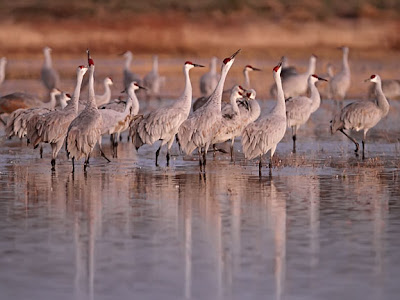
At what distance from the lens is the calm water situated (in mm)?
7684

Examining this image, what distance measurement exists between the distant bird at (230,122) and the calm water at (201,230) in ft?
1.38

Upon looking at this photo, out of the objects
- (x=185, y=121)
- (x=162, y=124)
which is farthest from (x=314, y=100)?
(x=185, y=121)

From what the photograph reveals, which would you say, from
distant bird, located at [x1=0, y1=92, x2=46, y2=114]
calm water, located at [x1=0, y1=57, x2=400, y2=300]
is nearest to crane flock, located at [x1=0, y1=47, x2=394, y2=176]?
calm water, located at [x1=0, y1=57, x2=400, y2=300]

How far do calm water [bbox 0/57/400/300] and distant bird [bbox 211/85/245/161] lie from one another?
421mm

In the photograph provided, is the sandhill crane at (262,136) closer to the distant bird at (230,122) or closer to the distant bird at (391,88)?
the distant bird at (230,122)

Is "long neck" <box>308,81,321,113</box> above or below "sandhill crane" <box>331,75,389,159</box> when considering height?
above

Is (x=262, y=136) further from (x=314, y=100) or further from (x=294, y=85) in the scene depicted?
(x=294, y=85)

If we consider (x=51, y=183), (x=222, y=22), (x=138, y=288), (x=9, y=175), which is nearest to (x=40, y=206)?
(x=51, y=183)

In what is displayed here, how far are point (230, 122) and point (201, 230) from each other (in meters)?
5.82

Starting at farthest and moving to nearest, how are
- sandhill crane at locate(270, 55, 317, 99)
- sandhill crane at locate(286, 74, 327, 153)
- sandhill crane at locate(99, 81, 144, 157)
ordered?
1. sandhill crane at locate(270, 55, 317, 99)
2. sandhill crane at locate(286, 74, 327, 153)
3. sandhill crane at locate(99, 81, 144, 157)

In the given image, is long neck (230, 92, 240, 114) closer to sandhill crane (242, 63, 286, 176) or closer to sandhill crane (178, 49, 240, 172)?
sandhill crane (178, 49, 240, 172)

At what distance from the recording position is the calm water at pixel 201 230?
303 inches

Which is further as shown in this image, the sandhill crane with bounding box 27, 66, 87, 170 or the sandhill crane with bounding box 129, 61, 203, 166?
the sandhill crane with bounding box 129, 61, 203, 166

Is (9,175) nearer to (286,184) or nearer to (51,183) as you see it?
(51,183)
